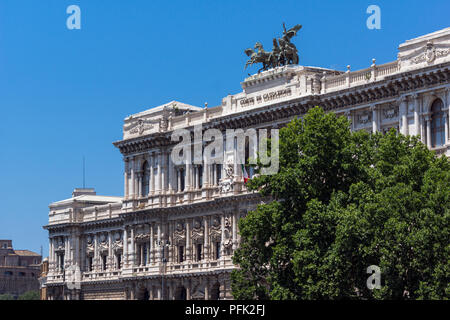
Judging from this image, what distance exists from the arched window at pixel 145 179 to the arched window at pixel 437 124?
3078 centimetres

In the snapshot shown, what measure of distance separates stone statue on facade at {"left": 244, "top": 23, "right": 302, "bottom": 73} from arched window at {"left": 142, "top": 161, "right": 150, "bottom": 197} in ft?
50.3

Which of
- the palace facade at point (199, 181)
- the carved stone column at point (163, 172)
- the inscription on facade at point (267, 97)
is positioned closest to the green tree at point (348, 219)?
the palace facade at point (199, 181)

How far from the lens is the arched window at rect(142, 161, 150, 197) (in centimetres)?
8700

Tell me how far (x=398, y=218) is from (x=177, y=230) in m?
33.7

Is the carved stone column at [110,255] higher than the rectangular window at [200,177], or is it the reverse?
the rectangular window at [200,177]

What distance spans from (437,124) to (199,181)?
24.4m

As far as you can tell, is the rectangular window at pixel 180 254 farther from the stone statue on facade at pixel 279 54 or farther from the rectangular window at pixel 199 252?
the stone statue on facade at pixel 279 54

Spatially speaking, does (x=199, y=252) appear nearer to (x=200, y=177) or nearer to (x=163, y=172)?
(x=200, y=177)

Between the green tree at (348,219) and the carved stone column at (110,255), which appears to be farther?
the carved stone column at (110,255)

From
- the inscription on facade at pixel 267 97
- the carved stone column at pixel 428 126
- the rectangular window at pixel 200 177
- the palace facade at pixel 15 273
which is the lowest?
the palace facade at pixel 15 273

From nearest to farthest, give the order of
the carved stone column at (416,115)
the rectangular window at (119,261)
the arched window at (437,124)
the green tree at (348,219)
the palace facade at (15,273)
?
the green tree at (348,219)
the arched window at (437,124)
the carved stone column at (416,115)
the rectangular window at (119,261)
the palace facade at (15,273)

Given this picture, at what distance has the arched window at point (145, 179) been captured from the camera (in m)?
87.0

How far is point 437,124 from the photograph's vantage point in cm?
6241

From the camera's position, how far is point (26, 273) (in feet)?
622
